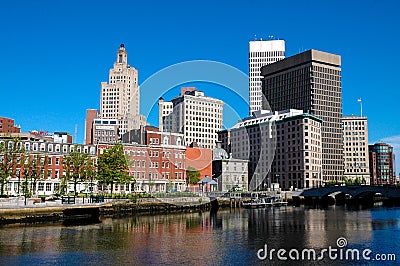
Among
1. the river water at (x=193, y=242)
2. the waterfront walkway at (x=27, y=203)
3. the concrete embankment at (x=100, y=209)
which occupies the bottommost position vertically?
the river water at (x=193, y=242)

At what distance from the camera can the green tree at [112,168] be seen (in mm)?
102812

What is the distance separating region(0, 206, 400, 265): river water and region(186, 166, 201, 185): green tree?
199ft

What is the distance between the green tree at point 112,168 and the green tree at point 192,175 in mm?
34448

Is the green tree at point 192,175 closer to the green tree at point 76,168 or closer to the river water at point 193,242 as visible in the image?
the green tree at point 76,168

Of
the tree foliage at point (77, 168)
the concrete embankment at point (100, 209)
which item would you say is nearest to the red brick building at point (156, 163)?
the tree foliage at point (77, 168)

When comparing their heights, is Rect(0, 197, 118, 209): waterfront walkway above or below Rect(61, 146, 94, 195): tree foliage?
below

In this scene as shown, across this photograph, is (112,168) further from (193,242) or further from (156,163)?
(193,242)

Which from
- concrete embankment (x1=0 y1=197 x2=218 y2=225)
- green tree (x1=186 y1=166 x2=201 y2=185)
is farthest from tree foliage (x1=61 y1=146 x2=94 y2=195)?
green tree (x1=186 y1=166 x2=201 y2=185)

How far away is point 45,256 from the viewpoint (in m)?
44.4

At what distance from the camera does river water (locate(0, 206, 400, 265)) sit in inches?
1692

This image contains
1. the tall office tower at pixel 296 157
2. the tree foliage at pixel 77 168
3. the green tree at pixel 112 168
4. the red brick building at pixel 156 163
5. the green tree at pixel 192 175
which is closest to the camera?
the tree foliage at pixel 77 168

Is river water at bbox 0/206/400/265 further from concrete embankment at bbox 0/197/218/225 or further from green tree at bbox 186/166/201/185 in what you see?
green tree at bbox 186/166/201/185

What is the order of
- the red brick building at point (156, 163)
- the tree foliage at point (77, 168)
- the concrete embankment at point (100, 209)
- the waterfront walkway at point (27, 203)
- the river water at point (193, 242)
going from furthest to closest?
1. the red brick building at point (156, 163)
2. the tree foliage at point (77, 168)
3. the waterfront walkway at point (27, 203)
4. the concrete embankment at point (100, 209)
5. the river water at point (193, 242)

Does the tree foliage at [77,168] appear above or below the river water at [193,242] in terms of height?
above
